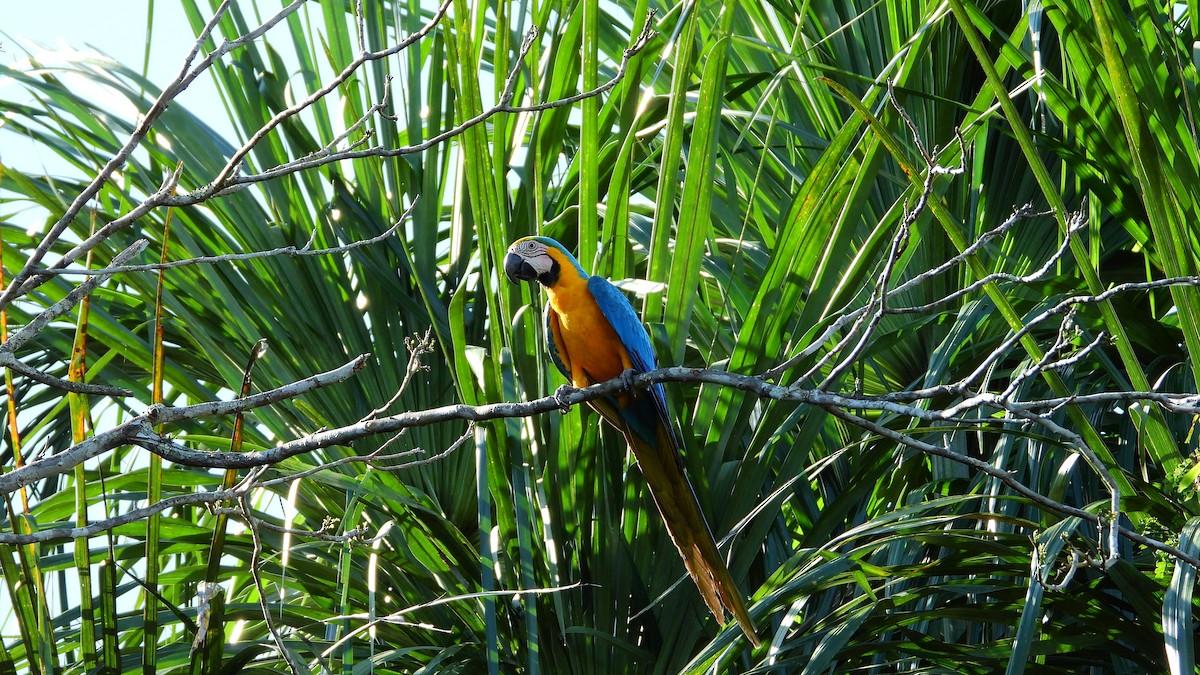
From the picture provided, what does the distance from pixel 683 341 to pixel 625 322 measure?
0.75 ft

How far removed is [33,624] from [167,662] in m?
0.42

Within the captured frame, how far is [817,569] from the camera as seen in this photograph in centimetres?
195

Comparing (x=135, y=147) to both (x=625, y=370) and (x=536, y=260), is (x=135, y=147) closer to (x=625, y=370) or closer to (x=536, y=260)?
(x=625, y=370)

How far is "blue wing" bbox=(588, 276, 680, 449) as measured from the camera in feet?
7.82

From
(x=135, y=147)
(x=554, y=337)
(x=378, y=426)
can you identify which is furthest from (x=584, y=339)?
(x=135, y=147)

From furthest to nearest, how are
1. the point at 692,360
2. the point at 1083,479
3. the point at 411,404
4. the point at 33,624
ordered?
the point at 692,360
the point at 411,404
the point at 1083,479
the point at 33,624

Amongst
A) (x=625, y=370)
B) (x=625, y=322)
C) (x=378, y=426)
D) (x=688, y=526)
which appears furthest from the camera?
(x=625, y=322)

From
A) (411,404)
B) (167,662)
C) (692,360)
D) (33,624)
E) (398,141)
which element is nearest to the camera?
(33,624)

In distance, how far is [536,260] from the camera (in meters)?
2.48

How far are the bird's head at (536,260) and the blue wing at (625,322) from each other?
0.07 m

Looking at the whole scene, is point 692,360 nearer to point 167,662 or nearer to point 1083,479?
point 1083,479

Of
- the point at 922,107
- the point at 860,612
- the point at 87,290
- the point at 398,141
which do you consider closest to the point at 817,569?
the point at 860,612

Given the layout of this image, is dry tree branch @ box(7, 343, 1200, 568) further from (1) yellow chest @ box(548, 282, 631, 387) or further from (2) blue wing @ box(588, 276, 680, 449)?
(1) yellow chest @ box(548, 282, 631, 387)

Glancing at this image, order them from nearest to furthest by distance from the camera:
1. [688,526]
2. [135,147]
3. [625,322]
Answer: [135,147]
[688,526]
[625,322]
